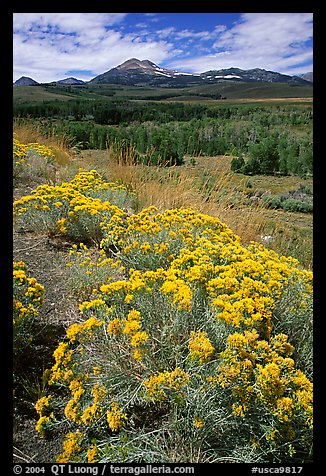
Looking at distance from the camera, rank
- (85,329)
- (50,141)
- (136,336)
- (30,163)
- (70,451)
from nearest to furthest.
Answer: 1. (70,451)
2. (136,336)
3. (85,329)
4. (30,163)
5. (50,141)

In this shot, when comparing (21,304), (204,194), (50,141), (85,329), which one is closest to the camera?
(85,329)

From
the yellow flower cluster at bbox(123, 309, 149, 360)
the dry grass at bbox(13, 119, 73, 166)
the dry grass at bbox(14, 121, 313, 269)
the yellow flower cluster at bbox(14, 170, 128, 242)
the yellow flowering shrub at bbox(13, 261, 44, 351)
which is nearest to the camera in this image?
the yellow flower cluster at bbox(123, 309, 149, 360)

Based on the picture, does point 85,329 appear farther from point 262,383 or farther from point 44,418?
point 262,383

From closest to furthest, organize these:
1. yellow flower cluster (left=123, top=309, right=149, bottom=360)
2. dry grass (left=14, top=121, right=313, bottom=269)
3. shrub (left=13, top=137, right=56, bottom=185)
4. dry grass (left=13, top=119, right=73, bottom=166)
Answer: yellow flower cluster (left=123, top=309, right=149, bottom=360), dry grass (left=14, top=121, right=313, bottom=269), shrub (left=13, top=137, right=56, bottom=185), dry grass (left=13, top=119, right=73, bottom=166)

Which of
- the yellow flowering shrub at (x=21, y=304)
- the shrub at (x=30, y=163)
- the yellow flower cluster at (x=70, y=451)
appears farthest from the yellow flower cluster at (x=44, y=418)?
the shrub at (x=30, y=163)

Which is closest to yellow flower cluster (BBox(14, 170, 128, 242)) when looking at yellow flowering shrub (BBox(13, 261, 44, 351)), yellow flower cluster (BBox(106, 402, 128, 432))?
yellow flowering shrub (BBox(13, 261, 44, 351))

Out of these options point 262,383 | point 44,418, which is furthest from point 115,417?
point 262,383

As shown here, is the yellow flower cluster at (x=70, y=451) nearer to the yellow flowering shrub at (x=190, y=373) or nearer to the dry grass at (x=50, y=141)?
the yellow flowering shrub at (x=190, y=373)

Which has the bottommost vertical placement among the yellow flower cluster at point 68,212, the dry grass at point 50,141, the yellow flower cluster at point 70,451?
the yellow flower cluster at point 70,451

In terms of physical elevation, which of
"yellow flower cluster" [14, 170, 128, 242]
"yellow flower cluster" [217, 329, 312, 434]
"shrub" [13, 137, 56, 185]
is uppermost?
"shrub" [13, 137, 56, 185]

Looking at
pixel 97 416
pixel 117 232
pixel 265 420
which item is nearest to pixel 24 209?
pixel 117 232

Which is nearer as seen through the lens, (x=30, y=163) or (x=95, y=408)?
(x=95, y=408)

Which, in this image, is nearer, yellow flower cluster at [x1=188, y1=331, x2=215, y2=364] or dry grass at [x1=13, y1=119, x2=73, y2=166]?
Result: yellow flower cluster at [x1=188, y1=331, x2=215, y2=364]

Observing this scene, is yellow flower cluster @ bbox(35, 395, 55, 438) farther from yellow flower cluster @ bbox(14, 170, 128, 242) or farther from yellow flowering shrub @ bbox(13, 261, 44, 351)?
yellow flower cluster @ bbox(14, 170, 128, 242)
